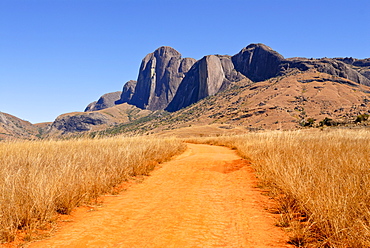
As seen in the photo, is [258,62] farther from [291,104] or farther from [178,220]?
[178,220]

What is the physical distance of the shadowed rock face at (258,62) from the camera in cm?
15900

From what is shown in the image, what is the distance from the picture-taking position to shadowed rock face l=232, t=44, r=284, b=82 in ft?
522

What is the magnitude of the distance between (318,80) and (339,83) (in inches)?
346

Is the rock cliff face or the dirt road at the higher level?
the rock cliff face

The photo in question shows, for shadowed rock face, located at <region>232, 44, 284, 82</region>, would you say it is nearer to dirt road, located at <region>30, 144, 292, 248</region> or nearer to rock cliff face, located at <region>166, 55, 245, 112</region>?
rock cliff face, located at <region>166, 55, 245, 112</region>

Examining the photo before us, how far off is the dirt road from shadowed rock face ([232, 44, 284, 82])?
15810 centimetres

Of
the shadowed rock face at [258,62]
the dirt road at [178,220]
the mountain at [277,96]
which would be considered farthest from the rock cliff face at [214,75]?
the dirt road at [178,220]

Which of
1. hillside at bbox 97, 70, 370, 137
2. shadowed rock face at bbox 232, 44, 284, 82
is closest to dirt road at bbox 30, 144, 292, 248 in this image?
hillside at bbox 97, 70, 370, 137

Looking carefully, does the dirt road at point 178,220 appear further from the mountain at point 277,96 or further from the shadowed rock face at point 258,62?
the shadowed rock face at point 258,62

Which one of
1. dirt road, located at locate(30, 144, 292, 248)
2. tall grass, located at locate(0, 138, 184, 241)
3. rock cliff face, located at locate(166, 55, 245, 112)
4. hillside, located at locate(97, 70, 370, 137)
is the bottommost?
dirt road, located at locate(30, 144, 292, 248)

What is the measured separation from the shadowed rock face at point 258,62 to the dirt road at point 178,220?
158 m

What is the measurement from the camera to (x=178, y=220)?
472cm

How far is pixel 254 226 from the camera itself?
14.8 ft

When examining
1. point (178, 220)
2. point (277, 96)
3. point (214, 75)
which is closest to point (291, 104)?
point (277, 96)
